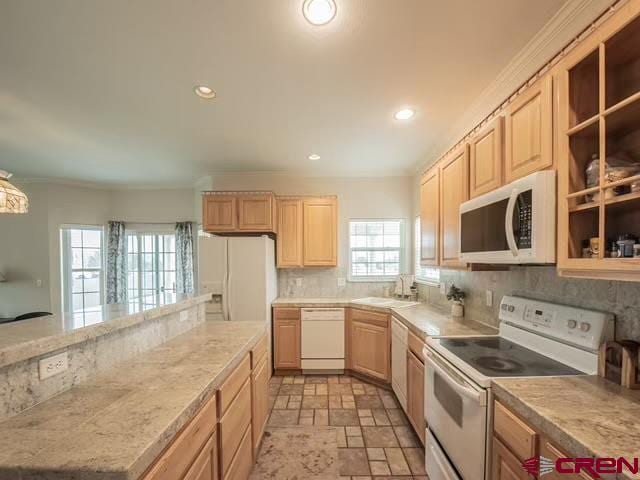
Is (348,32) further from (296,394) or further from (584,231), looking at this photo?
(296,394)

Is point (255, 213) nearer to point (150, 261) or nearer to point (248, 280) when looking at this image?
point (248, 280)

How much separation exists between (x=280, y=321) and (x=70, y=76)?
296cm

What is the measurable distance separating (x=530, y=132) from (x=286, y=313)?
119 inches

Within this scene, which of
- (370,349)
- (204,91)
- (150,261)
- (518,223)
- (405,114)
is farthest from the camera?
(150,261)

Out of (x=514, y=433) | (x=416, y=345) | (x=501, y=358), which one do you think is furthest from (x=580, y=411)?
(x=416, y=345)

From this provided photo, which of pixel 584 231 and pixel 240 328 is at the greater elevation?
pixel 584 231

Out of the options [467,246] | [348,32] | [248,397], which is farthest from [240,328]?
[348,32]

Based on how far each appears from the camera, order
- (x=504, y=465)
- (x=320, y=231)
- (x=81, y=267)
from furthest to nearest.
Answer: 1. (x=81, y=267)
2. (x=320, y=231)
3. (x=504, y=465)

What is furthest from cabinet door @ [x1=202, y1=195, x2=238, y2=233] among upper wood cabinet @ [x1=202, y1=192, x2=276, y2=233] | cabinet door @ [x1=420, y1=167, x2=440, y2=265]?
cabinet door @ [x1=420, y1=167, x2=440, y2=265]

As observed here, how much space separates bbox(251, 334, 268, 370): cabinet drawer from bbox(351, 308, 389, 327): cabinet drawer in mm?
1406

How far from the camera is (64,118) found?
Result: 2510 mm

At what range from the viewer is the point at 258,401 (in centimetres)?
209

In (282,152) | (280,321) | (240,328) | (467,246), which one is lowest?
(280,321)

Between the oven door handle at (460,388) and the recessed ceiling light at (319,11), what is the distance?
1.93 metres
